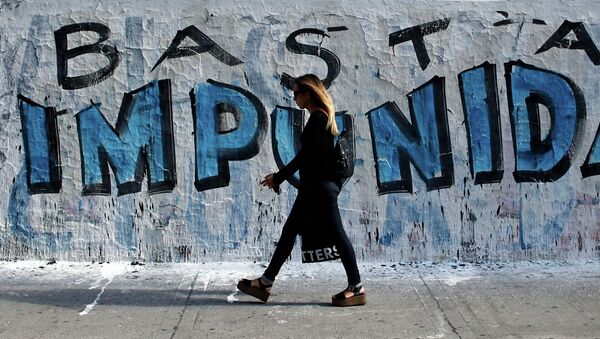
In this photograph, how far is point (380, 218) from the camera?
7.45 metres

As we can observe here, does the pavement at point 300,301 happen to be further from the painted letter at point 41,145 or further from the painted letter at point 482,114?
the painted letter at point 482,114

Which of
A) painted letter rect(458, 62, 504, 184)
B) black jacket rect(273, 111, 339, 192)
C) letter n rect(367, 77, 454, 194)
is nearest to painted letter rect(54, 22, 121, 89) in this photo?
black jacket rect(273, 111, 339, 192)

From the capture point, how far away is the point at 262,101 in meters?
7.38

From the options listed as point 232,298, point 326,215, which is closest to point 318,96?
point 326,215

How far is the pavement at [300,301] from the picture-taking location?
229 inches

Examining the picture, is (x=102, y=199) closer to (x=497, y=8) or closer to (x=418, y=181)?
(x=418, y=181)

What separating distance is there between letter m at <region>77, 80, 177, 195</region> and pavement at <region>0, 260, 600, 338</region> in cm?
76

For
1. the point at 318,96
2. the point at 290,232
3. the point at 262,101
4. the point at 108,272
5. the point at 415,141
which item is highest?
the point at 262,101

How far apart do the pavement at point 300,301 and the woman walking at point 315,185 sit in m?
0.15

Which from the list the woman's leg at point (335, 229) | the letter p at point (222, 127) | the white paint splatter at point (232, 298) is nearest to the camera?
the woman's leg at point (335, 229)

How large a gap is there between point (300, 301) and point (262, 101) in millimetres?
1758

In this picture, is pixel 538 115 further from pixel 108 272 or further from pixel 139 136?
pixel 108 272

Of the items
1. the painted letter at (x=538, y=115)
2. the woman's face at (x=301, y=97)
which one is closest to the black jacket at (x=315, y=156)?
the woman's face at (x=301, y=97)

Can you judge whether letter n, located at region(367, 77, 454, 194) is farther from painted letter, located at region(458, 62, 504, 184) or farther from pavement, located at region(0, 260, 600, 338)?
pavement, located at region(0, 260, 600, 338)
